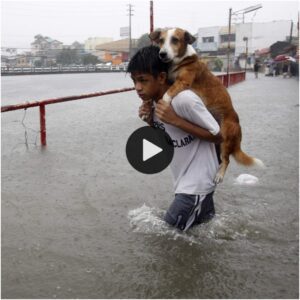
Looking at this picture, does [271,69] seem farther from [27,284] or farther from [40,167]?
[27,284]

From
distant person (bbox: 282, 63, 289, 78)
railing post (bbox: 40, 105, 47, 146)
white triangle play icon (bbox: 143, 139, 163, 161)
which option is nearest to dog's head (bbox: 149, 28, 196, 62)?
white triangle play icon (bbox: 143, 139, 163, 161)

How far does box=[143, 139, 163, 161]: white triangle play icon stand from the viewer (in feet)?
12.2

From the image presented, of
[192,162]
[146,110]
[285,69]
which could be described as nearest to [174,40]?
[146,110]


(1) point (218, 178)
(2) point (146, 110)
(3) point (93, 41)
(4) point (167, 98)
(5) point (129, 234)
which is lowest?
(5) point (129, 234)

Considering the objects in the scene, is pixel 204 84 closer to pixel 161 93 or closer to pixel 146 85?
pixel 161 93

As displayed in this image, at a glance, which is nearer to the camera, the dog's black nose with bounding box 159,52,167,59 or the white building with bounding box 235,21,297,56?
the dog's black nose with bounding box 159,52,167,59

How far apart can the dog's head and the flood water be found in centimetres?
137

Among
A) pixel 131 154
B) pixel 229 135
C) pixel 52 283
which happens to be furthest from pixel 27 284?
pixel 229 135

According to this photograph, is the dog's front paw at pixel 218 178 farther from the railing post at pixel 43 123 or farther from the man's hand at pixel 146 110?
the railing post at pixel 43 123

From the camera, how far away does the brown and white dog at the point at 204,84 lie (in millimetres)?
3637

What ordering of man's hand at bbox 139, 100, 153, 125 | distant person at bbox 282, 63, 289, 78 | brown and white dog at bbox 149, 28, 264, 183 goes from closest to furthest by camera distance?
man's hand at bbox 139, 100, 153, 125 → brown and white dog at bbox 149, 28, 264, 183 → distant person at bbox 282, 63, 289, 78

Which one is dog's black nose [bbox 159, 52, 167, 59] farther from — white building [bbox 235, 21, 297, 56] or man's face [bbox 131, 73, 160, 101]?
white building [bbox 235, 21, 297, 56]
